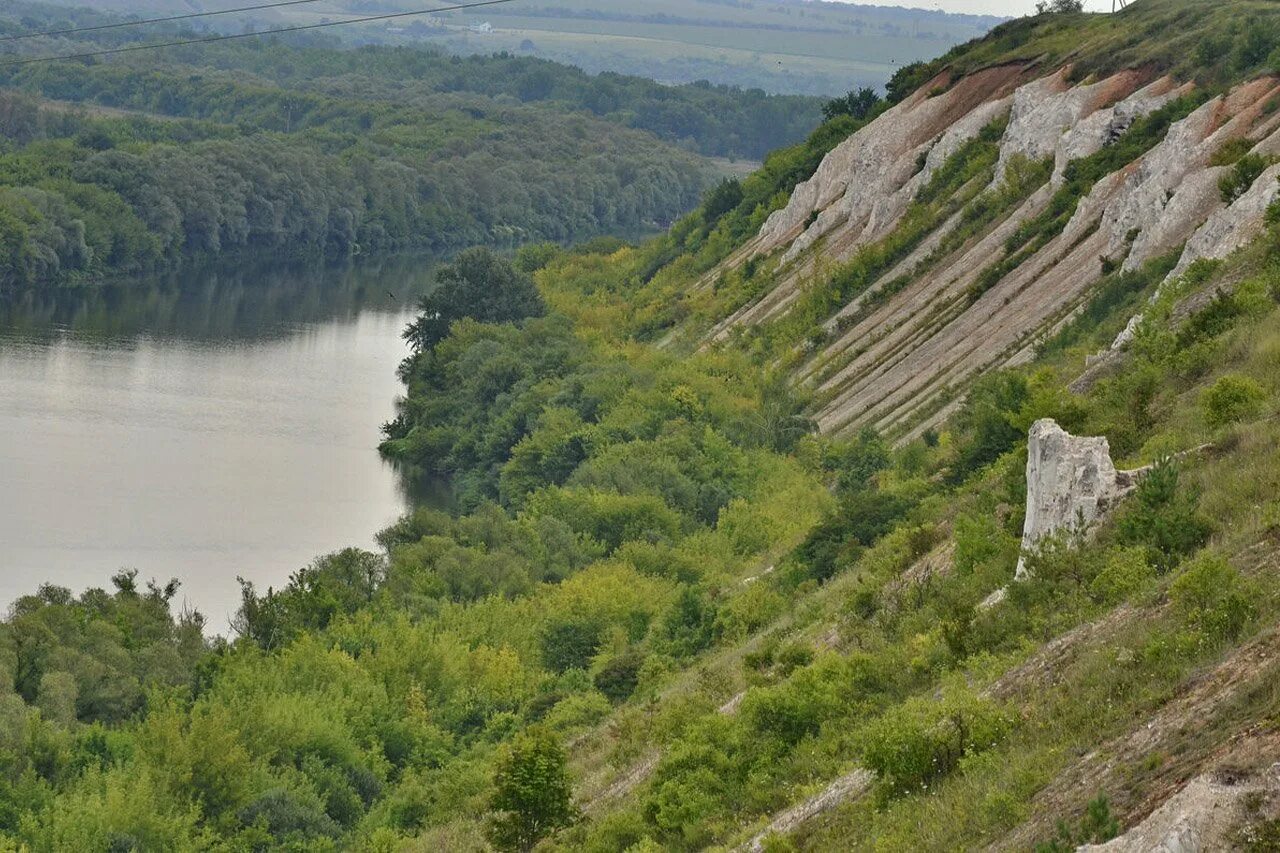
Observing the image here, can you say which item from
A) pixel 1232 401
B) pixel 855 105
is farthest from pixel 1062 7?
pixel 1232 401

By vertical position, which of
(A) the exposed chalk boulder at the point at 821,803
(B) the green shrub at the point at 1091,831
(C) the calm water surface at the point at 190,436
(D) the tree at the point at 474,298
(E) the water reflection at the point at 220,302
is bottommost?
(E) the water reflection at the point at 220,302

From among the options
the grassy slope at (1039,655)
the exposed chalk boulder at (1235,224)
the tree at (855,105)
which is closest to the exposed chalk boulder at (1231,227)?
the exposed chalk boulder at (1235,224)

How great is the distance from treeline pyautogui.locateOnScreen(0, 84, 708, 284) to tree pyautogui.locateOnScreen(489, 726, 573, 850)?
79164 millimetres

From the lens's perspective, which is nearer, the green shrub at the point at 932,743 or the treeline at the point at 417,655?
the green shrub at the point at 932,743

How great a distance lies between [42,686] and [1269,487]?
19.9m

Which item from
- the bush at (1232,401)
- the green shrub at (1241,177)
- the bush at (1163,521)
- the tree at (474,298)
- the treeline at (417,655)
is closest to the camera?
the bush at (1163,521)

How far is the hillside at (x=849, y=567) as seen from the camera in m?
18.5

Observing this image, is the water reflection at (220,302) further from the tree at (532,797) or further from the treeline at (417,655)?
the tree at (532,797)

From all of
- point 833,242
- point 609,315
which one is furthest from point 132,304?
point 833,242

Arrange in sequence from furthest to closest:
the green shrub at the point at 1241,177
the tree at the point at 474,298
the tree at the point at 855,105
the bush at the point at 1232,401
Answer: the tree at the point at 855,105
the tree at the point at 474,298
the green shrub at the point at 1241,177
the bush at the point at 1232,401

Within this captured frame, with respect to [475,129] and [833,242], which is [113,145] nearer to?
[475,129]

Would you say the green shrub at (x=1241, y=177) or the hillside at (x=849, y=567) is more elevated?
the green shrub at (x=1241, y=177)

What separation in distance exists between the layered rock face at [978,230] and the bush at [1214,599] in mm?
17845

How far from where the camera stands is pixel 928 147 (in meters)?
66.7
